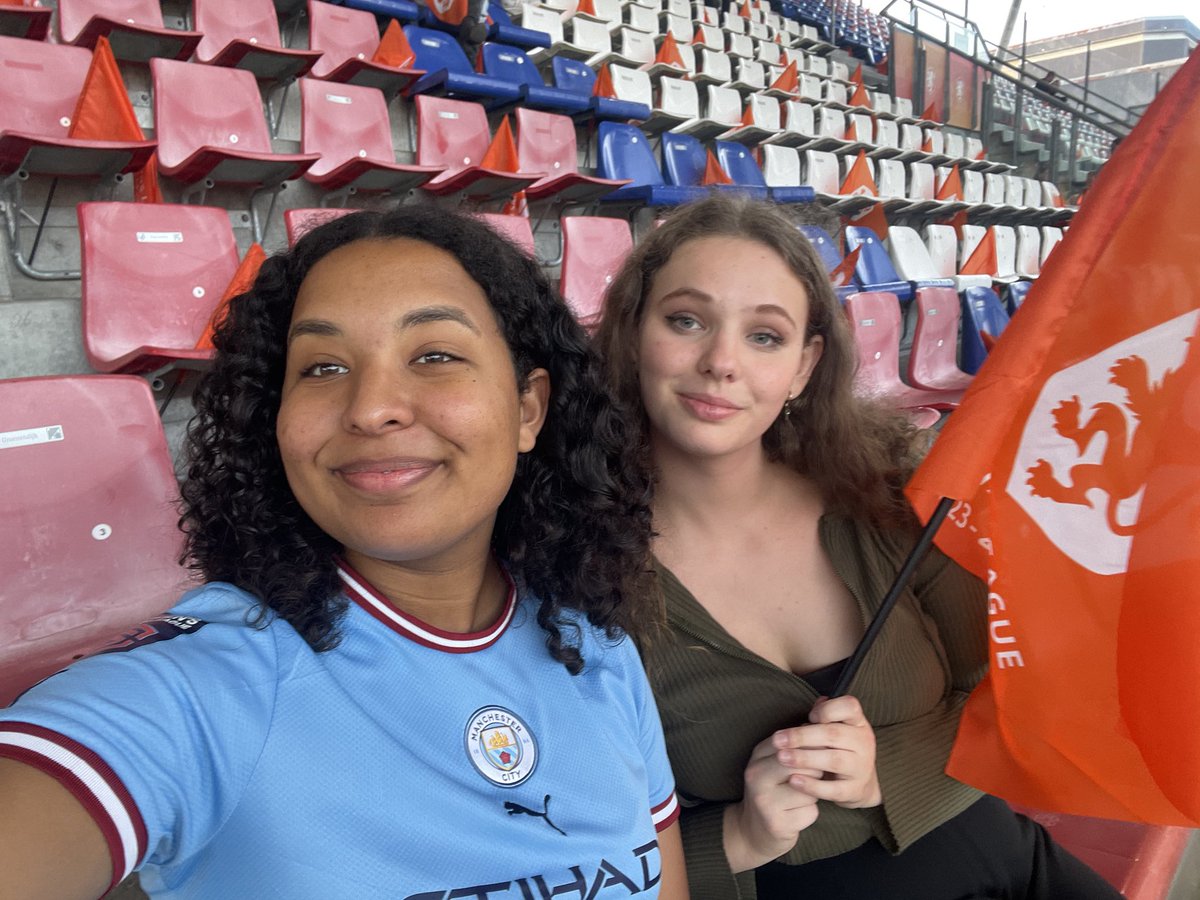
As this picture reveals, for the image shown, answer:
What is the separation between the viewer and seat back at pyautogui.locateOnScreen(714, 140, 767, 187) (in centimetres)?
646

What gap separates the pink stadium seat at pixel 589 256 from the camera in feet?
12.7

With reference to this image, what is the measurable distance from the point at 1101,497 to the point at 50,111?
12.1ft

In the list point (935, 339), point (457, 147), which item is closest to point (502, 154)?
point (457, 147)

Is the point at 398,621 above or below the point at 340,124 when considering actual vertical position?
below

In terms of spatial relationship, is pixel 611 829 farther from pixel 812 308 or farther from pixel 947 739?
pixel 812 308

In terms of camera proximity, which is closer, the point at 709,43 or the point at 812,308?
the point at 812,308

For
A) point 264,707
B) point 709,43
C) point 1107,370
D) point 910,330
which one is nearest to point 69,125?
point 264,707

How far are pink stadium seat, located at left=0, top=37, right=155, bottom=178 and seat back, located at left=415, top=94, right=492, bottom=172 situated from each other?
175 centimetres

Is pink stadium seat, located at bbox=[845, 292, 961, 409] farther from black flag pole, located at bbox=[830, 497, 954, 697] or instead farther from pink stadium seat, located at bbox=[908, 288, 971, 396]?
black flag pole, located at bbox=[830, 497, 954, 697]

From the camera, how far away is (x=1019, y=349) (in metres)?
0.95

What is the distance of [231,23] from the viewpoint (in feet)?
14.2

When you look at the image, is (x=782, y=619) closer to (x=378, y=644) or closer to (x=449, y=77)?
(x=378, y=644)

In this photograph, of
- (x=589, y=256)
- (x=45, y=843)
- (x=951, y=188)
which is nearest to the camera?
(x=45, y=843)

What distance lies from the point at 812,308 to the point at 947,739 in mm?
712
